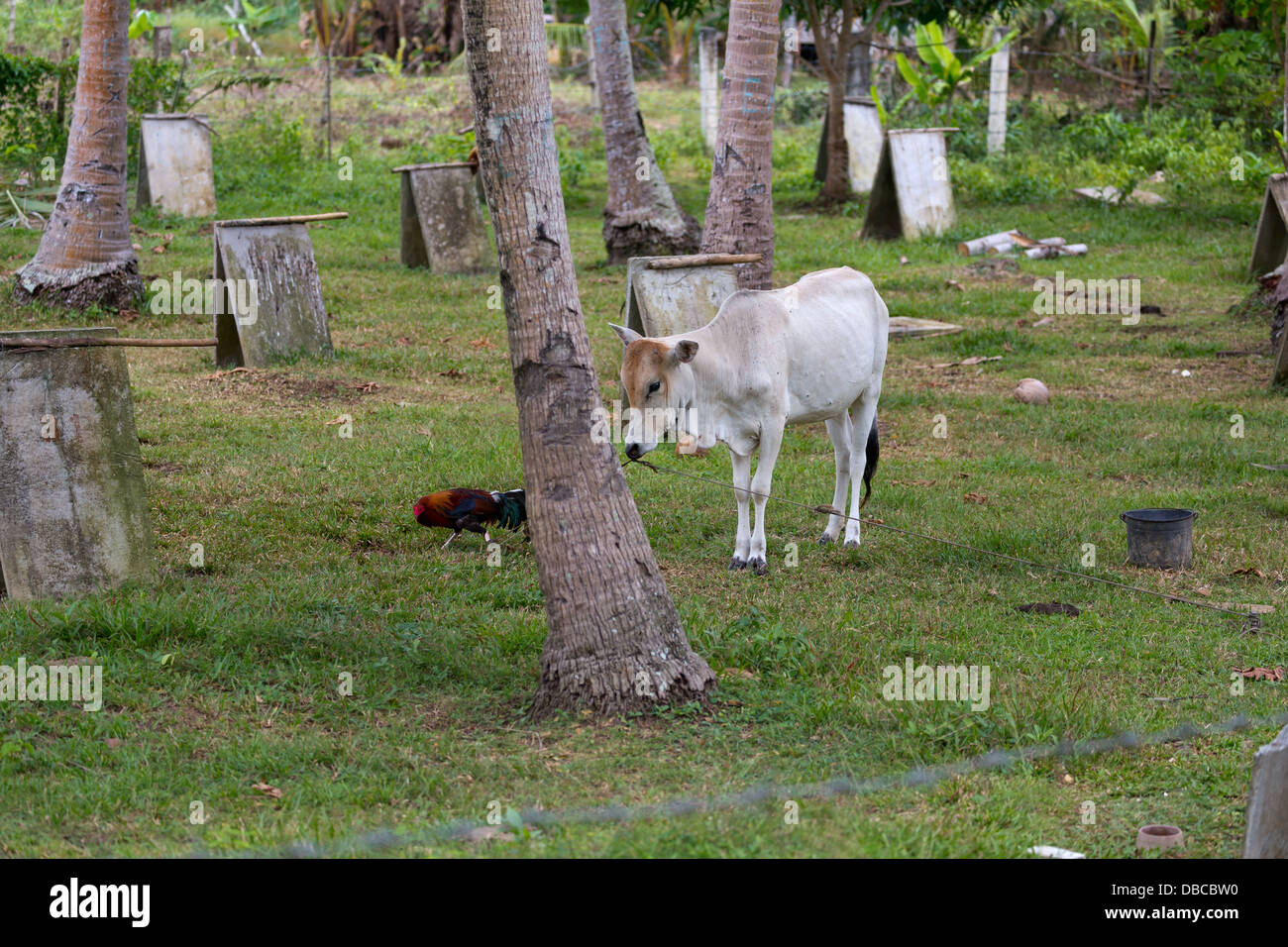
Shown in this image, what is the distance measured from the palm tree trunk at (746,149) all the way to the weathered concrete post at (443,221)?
186 inches

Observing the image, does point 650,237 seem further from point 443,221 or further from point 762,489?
point 762,489

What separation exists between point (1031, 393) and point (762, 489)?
476cm

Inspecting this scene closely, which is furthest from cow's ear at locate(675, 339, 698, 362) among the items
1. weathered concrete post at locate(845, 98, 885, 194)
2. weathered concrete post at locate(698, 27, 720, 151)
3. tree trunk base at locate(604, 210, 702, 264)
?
weathered concrete post at locate(698, 27, 720, 151)

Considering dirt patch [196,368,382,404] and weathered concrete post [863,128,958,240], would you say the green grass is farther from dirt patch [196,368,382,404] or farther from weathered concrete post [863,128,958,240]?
weathered concrete post [863,128,958,240]

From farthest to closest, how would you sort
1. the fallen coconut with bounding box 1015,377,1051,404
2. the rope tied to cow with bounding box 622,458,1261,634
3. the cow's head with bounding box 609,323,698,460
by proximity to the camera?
1. the fallen coconut with bounding box 1015,377,1051,404
2. the cow's head with bounding box 609,323,698,460
3. the rope tied to cow with bounding box 622,458,1261,634

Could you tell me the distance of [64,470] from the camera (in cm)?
655

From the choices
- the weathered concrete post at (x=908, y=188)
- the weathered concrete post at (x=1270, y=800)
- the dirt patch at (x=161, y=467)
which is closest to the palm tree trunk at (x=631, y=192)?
the weathered concrete post at (x=908, y=188)

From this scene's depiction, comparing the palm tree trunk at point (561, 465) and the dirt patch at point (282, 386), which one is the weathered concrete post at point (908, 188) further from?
the palm tree trunk at point (561, 465)

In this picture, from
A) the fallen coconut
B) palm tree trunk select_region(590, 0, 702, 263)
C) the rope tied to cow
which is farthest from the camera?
palm tree trunk select_region(590, 0, 702, 263)

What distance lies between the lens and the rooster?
291 inches

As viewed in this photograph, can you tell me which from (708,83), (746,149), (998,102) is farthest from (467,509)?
(998,102)

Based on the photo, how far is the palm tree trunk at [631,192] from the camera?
1566 cm

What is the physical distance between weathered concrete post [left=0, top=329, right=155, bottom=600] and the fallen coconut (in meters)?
7.47
